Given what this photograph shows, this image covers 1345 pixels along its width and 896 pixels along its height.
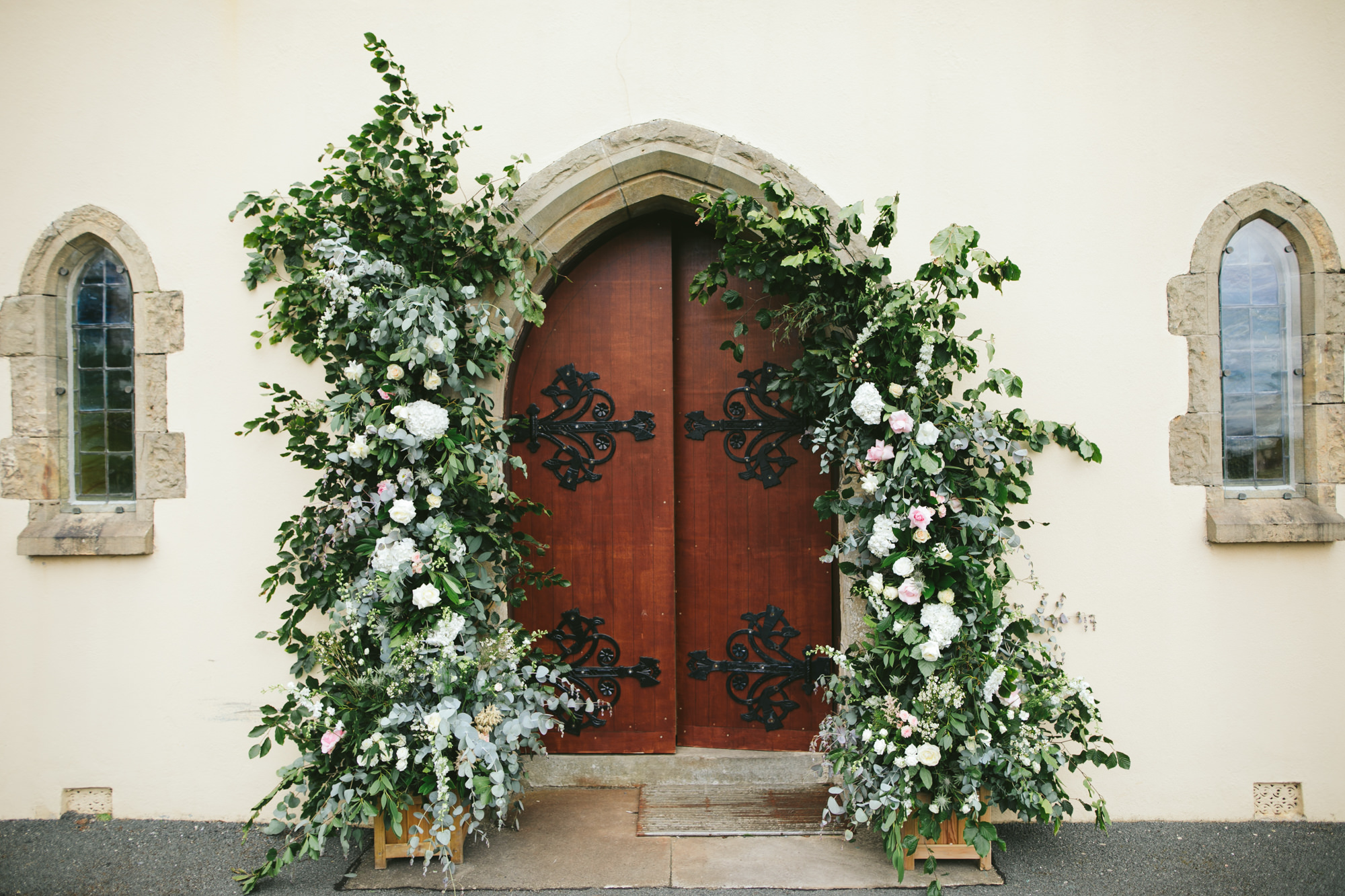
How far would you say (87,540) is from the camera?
2.87m

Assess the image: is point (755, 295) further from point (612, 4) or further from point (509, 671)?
point (509, 671)

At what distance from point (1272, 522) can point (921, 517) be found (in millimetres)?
1583

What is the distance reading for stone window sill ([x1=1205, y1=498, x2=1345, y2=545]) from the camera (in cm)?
272

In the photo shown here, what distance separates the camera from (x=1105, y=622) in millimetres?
2785

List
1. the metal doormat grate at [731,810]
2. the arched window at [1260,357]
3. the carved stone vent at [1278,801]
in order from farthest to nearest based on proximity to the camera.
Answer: the arched window at [1260,357] → the carved stone vent at [1278,801] → the metal doormat grate at [731,810]

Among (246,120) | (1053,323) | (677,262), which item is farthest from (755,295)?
(246,120)

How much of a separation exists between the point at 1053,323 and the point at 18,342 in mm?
4300

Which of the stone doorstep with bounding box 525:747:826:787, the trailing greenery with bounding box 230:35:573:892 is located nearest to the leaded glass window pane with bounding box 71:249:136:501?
the trailing greenery with bounding box 230:35:573:892

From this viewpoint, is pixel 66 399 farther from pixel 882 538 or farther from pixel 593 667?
pixel 882 538

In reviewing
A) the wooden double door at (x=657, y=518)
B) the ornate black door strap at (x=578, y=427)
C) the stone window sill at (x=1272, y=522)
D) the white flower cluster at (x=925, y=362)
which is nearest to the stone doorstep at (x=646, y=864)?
the wooden double door at (x=657, y=518)

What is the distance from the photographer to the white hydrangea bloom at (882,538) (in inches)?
94.6

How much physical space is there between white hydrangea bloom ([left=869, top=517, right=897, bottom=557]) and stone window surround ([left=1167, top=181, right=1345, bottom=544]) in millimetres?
1312

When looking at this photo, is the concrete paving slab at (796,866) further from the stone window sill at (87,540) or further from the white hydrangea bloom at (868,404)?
the stone window sill at (87,540)

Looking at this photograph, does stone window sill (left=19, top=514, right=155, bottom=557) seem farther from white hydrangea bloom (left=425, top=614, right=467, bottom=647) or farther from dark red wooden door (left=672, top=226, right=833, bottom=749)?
dark red wooden door (left=672, top=226, right=833, bottom=749)
